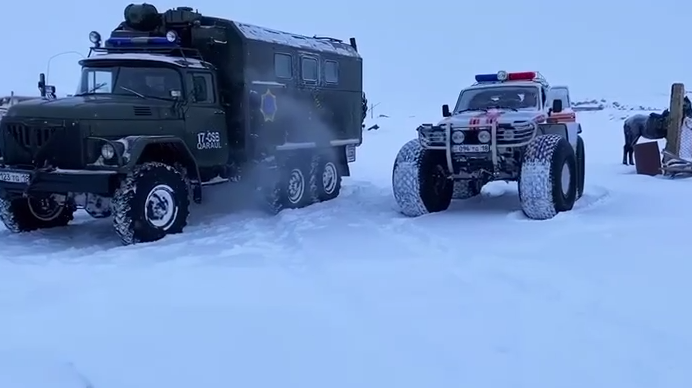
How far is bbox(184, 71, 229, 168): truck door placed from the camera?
9.95 meters

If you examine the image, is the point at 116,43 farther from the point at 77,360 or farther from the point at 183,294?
the point at 77,360

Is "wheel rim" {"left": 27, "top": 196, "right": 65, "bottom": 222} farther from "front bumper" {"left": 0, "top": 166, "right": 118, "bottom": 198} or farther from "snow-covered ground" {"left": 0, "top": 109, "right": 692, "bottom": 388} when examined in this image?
"front bumper" {"left": 0, "top": 166, "right": 118, "bottom": 198}

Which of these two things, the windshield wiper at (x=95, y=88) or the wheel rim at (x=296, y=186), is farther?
the wheel rim at (x=296, y=186)

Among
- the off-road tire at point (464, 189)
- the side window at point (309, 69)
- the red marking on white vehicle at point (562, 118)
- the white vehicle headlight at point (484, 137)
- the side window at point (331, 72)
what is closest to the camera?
the white vehicle headlight at point (484, 137)

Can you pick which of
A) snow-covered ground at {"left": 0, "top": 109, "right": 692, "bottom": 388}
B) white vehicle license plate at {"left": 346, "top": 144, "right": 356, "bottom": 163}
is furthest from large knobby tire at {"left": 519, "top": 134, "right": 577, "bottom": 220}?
white vehicle license plate at {"left": 346, "top": 144, "right": 356, "bottom": 163}

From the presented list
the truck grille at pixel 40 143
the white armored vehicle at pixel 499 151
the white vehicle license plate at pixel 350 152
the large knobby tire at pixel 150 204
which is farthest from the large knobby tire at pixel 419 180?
the truck grille at pixel 40 143

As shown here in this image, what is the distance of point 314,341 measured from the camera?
16.0ft

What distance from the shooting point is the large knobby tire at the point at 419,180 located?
10289mm

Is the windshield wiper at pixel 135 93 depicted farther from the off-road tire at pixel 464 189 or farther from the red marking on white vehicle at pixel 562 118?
the red marking on white vehicle at pixel 562 118

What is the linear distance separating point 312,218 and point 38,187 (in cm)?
368

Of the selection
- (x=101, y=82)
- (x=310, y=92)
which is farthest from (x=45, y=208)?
(x=310, y=92)

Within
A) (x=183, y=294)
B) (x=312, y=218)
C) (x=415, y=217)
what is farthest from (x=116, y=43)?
(x=183, y=294)

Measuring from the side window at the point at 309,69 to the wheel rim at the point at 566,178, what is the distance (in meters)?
4.51

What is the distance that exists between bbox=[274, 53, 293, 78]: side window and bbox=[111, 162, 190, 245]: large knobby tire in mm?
2930
